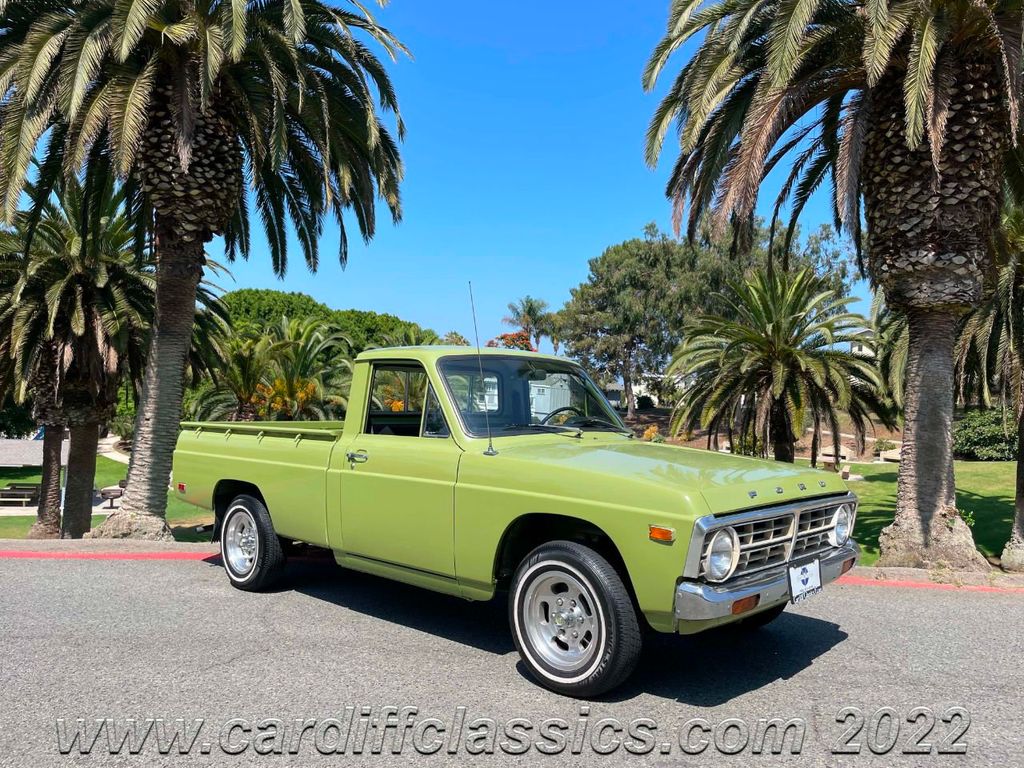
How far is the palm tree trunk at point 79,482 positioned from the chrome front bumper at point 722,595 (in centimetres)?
1619

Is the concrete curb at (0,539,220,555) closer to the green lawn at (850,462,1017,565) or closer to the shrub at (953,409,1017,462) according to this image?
the green lawn at (850,462,1017,565)

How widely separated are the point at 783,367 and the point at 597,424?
965 centimetres

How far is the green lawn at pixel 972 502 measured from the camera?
13.3 m

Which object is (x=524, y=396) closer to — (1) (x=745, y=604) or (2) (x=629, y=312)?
(1) (x=745, y=604)

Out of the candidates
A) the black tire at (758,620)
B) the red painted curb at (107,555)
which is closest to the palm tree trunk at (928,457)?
the black tire at (758,620)

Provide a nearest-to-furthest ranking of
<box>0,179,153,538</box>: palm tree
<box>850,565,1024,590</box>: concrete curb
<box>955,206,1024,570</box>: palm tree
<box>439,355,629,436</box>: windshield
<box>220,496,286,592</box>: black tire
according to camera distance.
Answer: <box>439,355,629,436</box>: windshield < <box>220,496,286,592</box>: black tire < <box>850,565,1024,590</box>: concrete curb < <box>955,206,1024,570</box>: palm tree < <box>0,179,153,538</box>: palm tree

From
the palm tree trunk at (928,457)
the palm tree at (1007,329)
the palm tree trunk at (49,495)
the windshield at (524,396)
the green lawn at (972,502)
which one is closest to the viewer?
the windshield at (524,396)

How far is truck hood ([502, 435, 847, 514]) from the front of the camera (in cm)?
414

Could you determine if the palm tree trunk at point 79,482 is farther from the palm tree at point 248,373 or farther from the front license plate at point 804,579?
the front license plate at point 804,579

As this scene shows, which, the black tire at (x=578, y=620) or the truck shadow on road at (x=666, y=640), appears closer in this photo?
the black tire at (x=578, y=620)

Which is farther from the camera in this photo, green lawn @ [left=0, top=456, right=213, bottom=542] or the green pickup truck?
green lawn @ [left=0, top=456, right=213, bottom=542]

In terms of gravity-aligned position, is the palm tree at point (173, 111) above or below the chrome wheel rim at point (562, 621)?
above

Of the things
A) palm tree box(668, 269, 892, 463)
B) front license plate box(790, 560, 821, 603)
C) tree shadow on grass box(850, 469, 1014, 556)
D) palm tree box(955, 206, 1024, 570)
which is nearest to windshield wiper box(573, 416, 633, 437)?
front license plate box(790, 560, 821, 603)

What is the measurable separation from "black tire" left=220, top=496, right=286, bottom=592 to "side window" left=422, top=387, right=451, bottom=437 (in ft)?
5.91
